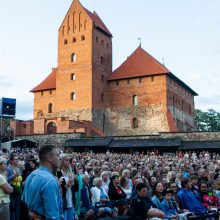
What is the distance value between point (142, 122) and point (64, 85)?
1175cm

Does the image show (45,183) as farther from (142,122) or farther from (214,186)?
(142,122)

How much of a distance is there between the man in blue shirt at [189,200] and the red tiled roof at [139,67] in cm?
3955

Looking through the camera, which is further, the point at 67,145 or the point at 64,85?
the point at 64,85

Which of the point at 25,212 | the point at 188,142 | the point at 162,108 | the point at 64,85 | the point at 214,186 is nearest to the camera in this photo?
the point at 25,212

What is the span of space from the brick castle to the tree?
22.5 m

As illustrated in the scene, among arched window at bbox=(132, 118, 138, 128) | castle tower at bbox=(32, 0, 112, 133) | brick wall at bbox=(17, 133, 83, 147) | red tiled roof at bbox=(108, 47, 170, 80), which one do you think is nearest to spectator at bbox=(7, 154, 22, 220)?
brick wall at bbox=(17, 133, 83, 147)

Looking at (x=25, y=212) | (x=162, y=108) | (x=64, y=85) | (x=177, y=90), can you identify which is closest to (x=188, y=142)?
(x=162, y=108)

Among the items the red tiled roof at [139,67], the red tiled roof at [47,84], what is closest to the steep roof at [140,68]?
the red tiled roof at [139,67]

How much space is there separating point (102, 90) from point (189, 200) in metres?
42.2

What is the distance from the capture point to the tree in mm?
74625

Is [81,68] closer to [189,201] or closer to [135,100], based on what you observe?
[135,100]

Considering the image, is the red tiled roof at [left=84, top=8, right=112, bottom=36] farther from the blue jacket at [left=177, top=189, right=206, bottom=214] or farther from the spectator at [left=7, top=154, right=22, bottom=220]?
the spectator at [left=7, top=154, right=22, bottom=220]

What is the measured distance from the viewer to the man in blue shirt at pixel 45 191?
374 cm

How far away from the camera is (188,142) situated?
35.8m
